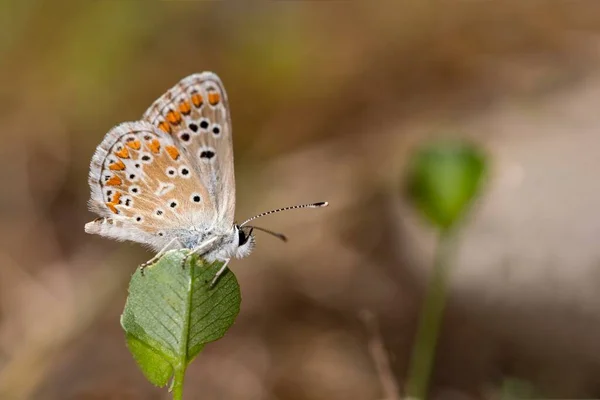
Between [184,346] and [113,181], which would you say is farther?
[113,181]

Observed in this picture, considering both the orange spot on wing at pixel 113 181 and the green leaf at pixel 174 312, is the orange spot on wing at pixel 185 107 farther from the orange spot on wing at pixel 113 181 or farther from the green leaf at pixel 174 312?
the green leaf at pixel 174 312

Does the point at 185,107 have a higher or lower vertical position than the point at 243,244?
higher

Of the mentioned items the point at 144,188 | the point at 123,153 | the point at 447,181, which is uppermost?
the point at 123,153

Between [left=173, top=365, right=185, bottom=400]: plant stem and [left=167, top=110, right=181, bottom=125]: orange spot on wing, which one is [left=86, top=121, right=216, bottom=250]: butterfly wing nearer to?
[left=167, top=110, right=181, bottom=125]: orange spot on wing

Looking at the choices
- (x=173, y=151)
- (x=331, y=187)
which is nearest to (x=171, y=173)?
(x=173, y=151)

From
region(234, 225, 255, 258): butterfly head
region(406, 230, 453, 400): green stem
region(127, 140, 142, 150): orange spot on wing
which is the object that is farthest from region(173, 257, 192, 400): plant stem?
region(406, 230, 453, 400): green stem

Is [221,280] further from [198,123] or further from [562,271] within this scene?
[562,271]

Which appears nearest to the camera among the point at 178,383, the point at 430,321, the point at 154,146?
the point at 178,383

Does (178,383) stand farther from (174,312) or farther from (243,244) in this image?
(243,244)
